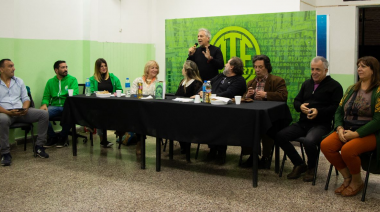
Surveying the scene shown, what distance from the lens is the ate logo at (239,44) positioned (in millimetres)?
5532

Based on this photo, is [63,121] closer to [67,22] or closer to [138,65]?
[67,22]

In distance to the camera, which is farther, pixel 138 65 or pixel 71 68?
pixel 138 65

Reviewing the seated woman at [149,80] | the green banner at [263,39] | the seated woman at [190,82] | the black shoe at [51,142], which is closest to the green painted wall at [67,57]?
the black shoe at [51,142]

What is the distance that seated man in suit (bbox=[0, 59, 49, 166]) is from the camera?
14.0 ft

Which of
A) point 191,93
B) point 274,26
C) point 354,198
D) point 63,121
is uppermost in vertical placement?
point 274,26

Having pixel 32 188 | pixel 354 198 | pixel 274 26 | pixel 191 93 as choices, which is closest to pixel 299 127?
pixel 354 198

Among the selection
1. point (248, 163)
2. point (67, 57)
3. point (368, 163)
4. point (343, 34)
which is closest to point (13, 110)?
point (67, 57)

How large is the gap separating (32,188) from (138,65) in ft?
12.5

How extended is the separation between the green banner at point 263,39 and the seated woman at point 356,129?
183cm

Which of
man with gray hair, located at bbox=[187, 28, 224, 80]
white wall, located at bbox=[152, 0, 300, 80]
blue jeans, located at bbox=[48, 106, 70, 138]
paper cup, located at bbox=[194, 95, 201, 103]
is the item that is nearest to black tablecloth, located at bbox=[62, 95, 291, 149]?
paper cup, located at bbox=[194, 95, 201, 103]

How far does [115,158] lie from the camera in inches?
180

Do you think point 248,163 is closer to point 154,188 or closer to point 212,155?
point 212,155

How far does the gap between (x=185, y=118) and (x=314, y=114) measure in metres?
1.22

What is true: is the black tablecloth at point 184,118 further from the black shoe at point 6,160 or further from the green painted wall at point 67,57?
the green painted wall at point 67,57
